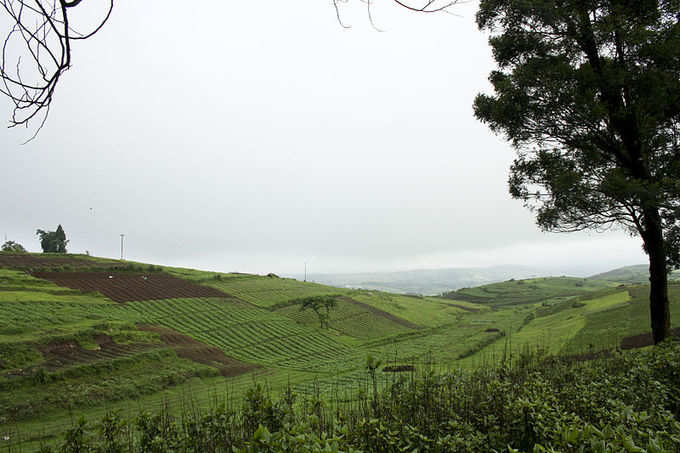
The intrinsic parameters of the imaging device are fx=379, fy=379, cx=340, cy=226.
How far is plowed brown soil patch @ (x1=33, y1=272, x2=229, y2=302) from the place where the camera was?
139 ft

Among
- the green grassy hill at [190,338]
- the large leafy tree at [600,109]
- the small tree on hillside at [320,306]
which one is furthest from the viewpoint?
the small tree on hillside at [320,306]

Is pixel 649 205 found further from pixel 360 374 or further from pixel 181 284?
pixel 181 284

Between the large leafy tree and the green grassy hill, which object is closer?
the large leafy tree

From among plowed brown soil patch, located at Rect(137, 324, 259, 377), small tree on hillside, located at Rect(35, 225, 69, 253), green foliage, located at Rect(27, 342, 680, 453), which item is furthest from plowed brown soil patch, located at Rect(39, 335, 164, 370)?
small tree on hillside, located at Rect(35, 225, 69, 253)

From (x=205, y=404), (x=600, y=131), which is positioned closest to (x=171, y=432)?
(x=600, y=131)

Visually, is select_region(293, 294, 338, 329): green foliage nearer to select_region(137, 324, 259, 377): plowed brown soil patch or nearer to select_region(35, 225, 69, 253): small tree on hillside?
select_region(137, 324, 259, 377): plowed brown soil patch

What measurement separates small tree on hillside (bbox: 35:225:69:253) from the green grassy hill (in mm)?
36378

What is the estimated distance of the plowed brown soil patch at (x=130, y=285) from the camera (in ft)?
139

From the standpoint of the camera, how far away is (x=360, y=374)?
2566 centimetres

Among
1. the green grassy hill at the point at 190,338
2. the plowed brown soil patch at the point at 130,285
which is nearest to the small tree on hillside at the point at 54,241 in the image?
the green grassy hill at the point at 190,338

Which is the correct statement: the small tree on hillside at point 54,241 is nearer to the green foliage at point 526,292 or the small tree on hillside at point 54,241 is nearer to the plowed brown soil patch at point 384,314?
the plowed brown soil patch at point 384,314

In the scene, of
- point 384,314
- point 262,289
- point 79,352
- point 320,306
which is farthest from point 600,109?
point 262,289

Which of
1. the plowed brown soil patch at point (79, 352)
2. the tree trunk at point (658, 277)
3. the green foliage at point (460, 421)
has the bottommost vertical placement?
the plowed brown soil patch at point (79, 352)

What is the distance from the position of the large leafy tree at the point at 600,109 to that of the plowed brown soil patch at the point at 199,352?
25.3 m
